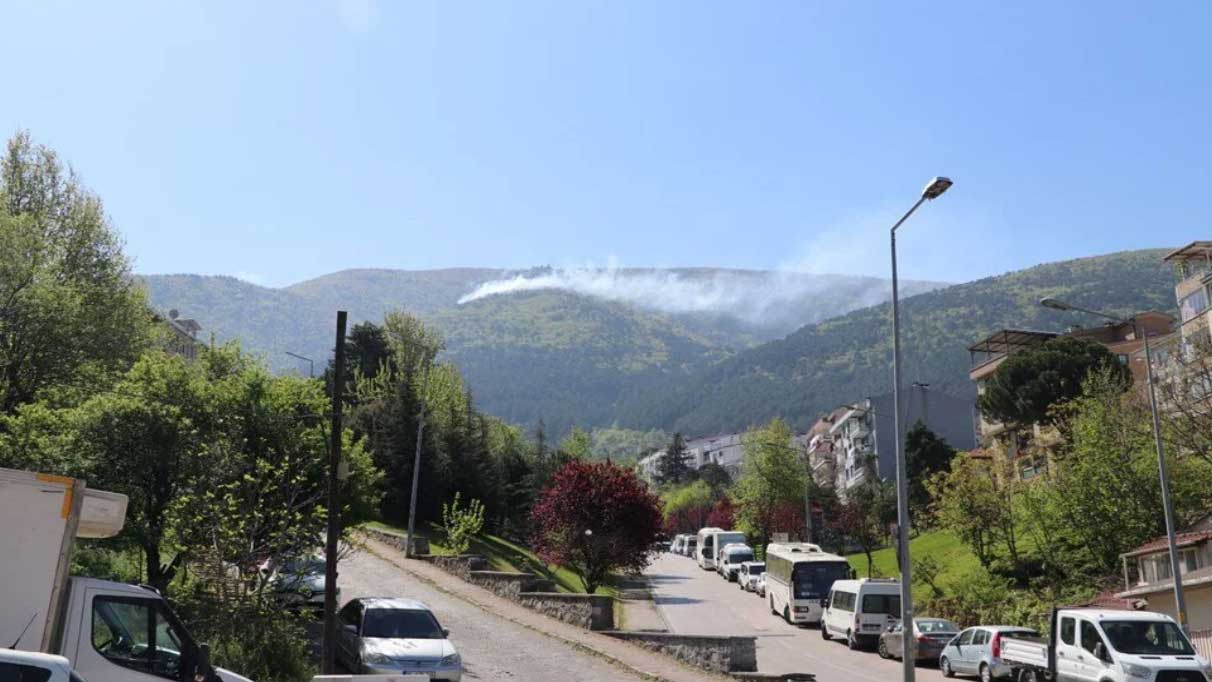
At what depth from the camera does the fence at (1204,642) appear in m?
25.7

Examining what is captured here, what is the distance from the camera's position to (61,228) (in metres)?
37.1

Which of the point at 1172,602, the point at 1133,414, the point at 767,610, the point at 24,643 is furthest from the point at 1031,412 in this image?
the point at 24,643

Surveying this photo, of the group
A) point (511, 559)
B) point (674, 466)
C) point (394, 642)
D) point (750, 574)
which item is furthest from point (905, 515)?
point (674, 466)

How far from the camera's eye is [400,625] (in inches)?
782

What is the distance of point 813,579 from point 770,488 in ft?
134

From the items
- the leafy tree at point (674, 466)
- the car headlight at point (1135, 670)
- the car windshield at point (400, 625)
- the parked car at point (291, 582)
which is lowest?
the car headlight at point (1135, 670)

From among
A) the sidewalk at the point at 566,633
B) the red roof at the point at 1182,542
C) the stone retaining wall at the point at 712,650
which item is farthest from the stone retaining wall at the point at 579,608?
the red roof at the point at 1182,542

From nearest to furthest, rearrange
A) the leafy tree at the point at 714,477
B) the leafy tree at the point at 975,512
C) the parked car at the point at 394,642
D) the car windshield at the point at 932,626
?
the parked car at the point at 394,642 < the car windshield at the point at 932,626 < the leafy tree at the point at 975,512 < the leafy tree at the point at 714,477

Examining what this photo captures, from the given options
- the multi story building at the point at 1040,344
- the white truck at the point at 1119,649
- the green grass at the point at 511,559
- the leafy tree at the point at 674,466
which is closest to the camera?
the white truck at the point at 1119,649

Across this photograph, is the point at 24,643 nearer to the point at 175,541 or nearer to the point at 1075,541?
the point at 175,541

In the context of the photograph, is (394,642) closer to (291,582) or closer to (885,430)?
(291,582)

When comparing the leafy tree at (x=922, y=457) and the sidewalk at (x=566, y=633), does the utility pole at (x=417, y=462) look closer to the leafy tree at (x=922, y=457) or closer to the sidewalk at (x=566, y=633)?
the sidewalk at (x=566, y=633)

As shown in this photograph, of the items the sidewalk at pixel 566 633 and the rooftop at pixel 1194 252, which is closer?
the sidewalk at pixel 566 633

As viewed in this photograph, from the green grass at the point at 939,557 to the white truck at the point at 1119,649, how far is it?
22397mm
